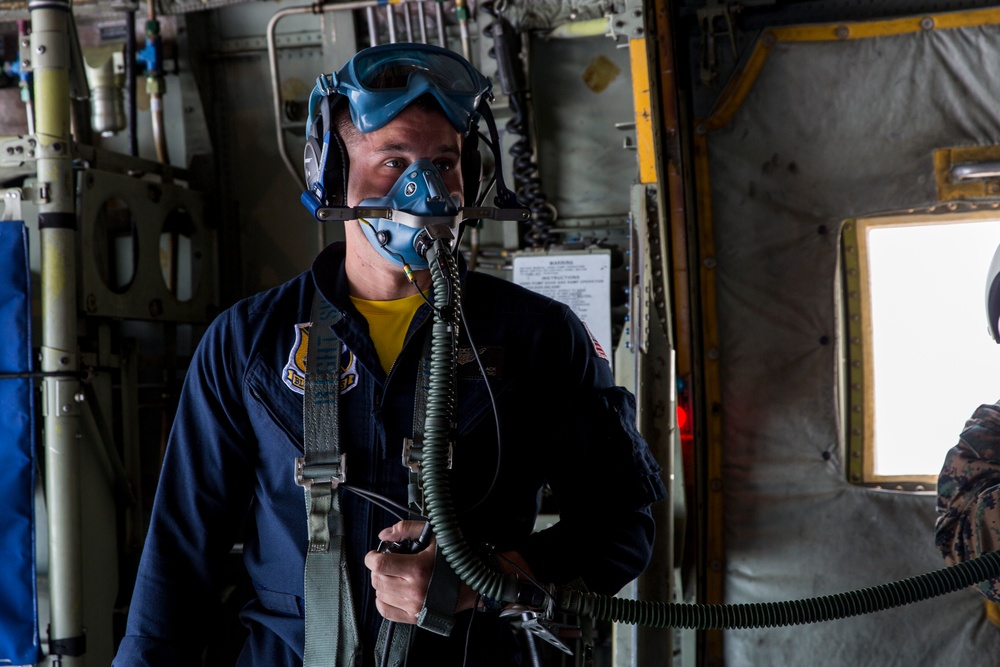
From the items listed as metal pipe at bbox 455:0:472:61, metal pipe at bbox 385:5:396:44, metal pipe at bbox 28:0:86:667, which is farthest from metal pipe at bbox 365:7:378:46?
metal pipe at bbox 28:0:86:667

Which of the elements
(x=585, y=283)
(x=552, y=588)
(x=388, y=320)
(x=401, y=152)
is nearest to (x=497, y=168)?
(x=401, y=152)

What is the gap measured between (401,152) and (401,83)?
0.15m

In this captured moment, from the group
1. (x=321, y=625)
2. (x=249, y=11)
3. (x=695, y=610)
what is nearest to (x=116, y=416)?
(x=249, y=11)

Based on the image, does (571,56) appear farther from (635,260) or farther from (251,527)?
(251,527)

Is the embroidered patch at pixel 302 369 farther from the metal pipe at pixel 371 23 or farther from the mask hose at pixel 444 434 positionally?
the metal pipe at pixel 371 23

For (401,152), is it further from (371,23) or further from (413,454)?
(371,23)

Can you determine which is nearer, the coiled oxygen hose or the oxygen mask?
the coiled oxygen hose

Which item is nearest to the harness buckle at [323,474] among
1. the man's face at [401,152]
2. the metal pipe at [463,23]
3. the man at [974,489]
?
the man's face at [401,152]

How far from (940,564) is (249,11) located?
136 inches

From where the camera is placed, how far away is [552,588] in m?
1.43

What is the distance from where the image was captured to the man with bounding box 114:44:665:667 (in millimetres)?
1511

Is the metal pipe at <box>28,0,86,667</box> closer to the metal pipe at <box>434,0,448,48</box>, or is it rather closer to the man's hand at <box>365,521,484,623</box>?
the metal pipe at <box>434,0,448,48</box>

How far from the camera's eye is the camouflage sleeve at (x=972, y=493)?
1.99 metres

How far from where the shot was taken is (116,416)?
3475 millimetres
